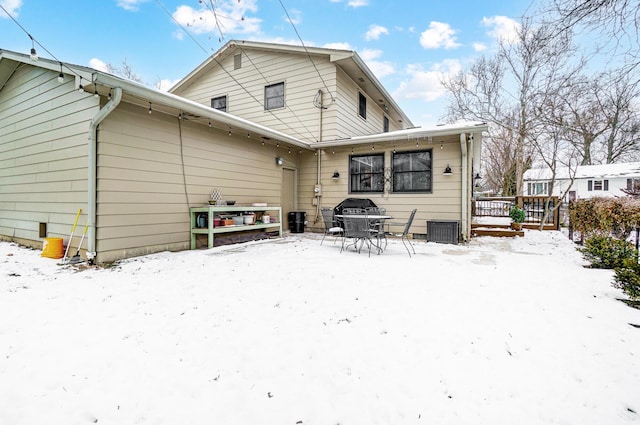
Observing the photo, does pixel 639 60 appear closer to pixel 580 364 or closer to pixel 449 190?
pixel 580 364

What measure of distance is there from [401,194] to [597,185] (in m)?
23.2

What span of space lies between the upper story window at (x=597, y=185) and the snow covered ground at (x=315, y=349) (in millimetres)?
24853

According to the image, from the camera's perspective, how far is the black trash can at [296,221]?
8.64m

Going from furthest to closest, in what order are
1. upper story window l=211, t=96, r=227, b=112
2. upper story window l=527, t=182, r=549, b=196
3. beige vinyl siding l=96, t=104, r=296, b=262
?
upper story window l=527, t=182, r=549, b=196, upper story window l=211, t=96, r=227, b=112, beige vinyl siding l=96, t=104, r=296, b=262

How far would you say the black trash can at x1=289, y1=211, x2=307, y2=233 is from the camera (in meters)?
8.64

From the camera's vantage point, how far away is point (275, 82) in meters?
9.47

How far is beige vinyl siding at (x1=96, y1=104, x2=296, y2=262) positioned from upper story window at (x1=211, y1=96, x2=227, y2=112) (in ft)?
13.7

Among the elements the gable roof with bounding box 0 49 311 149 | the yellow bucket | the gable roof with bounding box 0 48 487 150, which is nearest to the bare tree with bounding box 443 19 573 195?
the gable roof with bounding box 0 48 487 150

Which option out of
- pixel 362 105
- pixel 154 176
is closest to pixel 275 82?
pixel 362 105

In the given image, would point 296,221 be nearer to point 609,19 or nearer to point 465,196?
point 465,196

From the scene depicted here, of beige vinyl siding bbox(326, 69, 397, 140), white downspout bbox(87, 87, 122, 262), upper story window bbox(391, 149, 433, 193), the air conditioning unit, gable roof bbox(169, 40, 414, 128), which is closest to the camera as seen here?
white downspout bbox(87, 87, 122, 262)

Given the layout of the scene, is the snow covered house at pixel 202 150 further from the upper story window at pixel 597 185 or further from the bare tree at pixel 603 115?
the upper story window at pixel 597 185

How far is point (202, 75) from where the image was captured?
1077cm

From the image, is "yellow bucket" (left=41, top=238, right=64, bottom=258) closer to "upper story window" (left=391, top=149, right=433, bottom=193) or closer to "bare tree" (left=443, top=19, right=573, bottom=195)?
"upper story window" (left=391, top=149, right=433, bottom=193)
